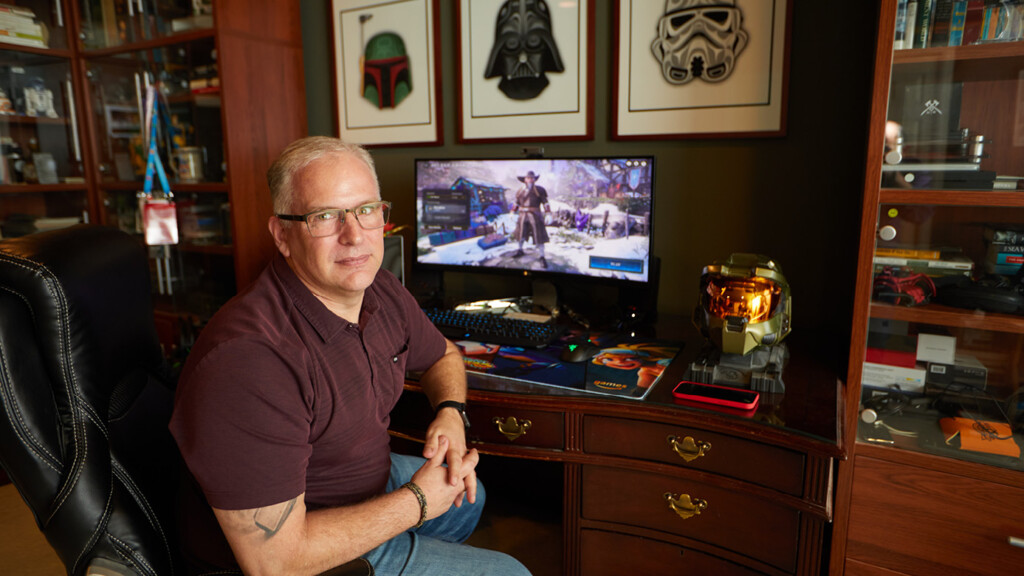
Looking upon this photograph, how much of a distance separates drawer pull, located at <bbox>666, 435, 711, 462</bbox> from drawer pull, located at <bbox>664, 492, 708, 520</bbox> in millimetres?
103

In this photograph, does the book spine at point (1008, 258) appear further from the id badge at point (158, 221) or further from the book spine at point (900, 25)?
the id badge at point (158, 221)

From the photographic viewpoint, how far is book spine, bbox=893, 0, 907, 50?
124cm

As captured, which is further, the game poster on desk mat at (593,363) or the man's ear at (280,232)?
the game poster on desk mat at (593,363)

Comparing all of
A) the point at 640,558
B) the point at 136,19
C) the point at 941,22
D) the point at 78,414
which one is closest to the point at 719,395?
the point at 640,558

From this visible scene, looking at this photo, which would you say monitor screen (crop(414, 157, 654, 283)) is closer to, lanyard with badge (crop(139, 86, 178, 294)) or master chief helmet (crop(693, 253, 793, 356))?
master chief helmet (crop(693, 253, 793, 356))

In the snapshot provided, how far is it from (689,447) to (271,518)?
824mm

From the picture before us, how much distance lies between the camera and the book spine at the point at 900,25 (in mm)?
1238

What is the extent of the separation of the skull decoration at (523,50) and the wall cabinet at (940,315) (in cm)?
107

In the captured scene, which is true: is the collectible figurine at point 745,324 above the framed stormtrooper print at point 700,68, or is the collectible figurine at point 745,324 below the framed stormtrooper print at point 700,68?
below

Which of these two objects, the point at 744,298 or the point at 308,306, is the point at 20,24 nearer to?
→ the point at 308,306

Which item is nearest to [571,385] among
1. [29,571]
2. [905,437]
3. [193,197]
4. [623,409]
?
[623,409]

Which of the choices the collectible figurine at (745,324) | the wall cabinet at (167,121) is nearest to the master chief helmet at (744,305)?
the collectible figurine at (745,324)

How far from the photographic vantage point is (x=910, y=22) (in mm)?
1254

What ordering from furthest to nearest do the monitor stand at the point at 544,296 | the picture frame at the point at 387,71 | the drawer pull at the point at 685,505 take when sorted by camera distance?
the picture frame at the point at 387,71 < the monitor stand at the point at 544,296 < the drawer pull at the point at 685,505
